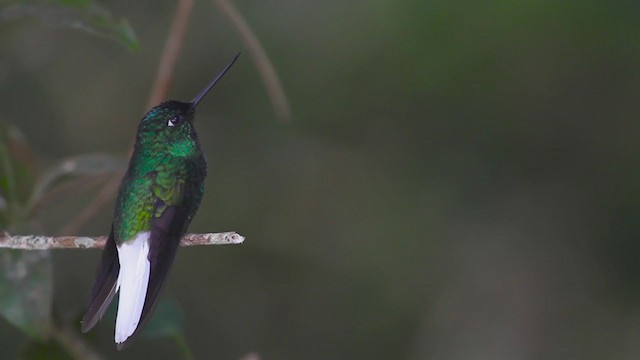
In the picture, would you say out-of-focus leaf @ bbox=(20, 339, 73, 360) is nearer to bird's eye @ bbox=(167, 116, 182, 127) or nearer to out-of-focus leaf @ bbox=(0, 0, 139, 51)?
bird's eye @ bbox=(167, 116, 182, 127)

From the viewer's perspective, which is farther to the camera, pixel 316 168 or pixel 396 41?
pixel 316 168

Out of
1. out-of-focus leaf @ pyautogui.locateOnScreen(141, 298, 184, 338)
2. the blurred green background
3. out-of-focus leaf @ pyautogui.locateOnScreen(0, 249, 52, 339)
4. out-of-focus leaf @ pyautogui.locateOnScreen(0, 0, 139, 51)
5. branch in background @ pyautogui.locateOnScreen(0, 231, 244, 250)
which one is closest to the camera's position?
branch in background @ pyautogui.locateOnScreen(0, 231, 244, 250)

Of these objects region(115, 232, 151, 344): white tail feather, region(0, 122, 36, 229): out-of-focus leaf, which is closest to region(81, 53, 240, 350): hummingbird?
region(115, 232, 151, 344): white tail feather

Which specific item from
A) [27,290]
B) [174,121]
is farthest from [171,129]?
[27,290]

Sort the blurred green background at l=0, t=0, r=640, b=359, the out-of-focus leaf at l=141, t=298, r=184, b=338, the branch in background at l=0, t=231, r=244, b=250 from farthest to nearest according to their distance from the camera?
the blurred green background at l=0, t=0, r=640, b=359
the out-of-focus leaf at l=141, t=298, r=184, b=338
the branch in background at l=0, t=231, r=244, b=250

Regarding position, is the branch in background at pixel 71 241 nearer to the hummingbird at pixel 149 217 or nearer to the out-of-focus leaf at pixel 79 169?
the hummingbird at pixel 149 217

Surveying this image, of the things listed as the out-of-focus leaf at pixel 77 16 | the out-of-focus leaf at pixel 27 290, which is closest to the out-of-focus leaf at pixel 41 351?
the out-of-focus leaf at pixel 27 290

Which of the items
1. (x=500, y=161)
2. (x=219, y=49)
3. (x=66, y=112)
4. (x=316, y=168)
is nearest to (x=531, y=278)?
(x=500, y=161)

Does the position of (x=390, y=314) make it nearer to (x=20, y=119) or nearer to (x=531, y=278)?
(x=531, y=278)
